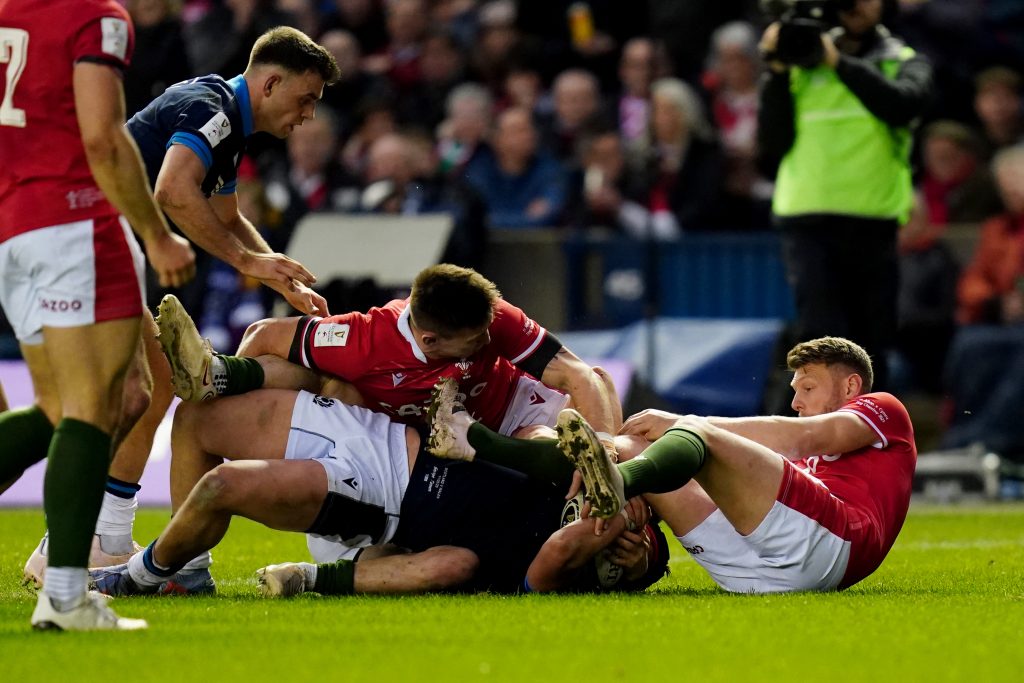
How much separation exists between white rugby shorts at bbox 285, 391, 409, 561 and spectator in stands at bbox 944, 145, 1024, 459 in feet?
19.6

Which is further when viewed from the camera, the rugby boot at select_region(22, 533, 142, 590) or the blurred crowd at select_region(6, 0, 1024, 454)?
the blurred crowd at select_region(6, 0, 1024, 454)

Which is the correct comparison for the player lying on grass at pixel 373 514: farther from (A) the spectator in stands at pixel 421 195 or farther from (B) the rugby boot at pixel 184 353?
(A) the spectator in stands at pixel 421 195

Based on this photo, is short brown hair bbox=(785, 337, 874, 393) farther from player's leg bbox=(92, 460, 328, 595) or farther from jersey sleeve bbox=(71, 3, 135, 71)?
jersey sleeve bbox=(71, 3, 135, 71)

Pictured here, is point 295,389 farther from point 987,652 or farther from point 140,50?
point 140,50

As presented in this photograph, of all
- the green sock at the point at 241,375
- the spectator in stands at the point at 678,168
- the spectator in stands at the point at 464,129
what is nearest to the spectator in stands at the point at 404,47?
the spectator in stands at the point at 464,129

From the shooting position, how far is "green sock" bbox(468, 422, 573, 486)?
603 centimetres

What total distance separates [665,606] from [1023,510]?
5154 millimetres

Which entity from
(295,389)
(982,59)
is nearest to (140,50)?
(295,389)

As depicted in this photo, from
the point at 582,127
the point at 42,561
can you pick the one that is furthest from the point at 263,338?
the point at 582,127

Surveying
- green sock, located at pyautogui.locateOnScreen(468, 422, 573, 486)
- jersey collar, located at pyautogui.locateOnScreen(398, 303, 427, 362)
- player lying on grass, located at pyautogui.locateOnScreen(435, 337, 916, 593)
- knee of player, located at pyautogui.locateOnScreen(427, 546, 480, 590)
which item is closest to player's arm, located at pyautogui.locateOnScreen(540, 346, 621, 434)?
player lying on grass, located at pyautogui.locateOnScreen(435, 337, 916, 593)

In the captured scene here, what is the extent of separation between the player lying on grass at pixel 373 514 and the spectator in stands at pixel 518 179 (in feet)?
22.3

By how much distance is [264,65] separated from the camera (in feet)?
22.2

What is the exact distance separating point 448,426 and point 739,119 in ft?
25.7

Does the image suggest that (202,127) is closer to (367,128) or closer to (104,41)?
(104,41)
